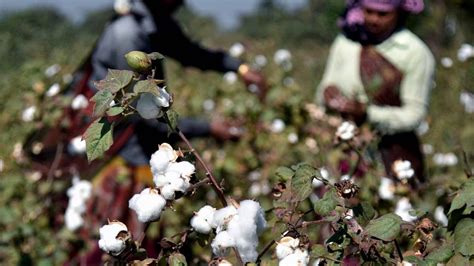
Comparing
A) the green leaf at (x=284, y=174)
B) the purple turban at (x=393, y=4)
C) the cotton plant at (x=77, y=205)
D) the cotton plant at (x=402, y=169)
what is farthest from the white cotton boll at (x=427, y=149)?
the green leaf at (x=284, y=174)

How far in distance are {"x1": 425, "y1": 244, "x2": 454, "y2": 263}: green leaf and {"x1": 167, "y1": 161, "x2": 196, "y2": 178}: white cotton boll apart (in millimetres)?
401

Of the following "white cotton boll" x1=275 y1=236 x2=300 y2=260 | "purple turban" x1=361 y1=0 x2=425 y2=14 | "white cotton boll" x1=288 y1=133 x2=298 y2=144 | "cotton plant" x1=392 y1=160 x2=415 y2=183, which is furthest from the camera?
"white cotton boll" x1=288 y1=133 x2=298 y2=144

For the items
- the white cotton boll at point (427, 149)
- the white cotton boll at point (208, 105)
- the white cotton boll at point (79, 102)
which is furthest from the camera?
the white cotton boll at point (208, 105)

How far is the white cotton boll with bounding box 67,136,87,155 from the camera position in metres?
3.29

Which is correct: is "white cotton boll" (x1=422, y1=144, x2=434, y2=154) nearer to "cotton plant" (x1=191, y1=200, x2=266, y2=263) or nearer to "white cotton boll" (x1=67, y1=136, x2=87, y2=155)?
"white cotton boll" (x1=67, y1=136, x2=87, y2=155)

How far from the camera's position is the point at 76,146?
Result: 3316 millimetres

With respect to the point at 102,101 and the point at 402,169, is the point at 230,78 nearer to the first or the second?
the point at 402,169

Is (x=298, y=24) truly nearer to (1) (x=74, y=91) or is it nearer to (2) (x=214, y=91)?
Answer: (2) (x=214, y=91)

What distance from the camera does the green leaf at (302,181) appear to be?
4.94 feet

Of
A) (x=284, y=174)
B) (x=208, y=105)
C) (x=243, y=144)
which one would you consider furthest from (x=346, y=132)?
(x=208, y=105)

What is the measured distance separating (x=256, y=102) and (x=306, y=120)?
1.01ft

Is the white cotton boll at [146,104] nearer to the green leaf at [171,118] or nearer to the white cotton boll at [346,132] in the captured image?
the green leaf at [171,118]

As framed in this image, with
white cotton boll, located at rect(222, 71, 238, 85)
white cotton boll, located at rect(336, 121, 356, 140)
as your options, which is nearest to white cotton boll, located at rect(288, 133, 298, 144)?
white cotton boll, located at rect(222, 71, 238, 85)

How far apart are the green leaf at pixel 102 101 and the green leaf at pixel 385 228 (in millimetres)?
444
